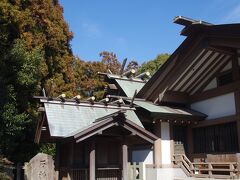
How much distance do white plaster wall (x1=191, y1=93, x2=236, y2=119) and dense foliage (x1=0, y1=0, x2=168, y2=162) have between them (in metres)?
7.79

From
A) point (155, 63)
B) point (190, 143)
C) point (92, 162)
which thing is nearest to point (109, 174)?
point (92, 162)

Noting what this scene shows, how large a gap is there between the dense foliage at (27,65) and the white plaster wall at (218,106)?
779cm

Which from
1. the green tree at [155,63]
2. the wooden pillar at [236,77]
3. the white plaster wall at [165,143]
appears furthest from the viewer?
the green tree at [155,63]

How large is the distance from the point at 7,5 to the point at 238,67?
12977mm

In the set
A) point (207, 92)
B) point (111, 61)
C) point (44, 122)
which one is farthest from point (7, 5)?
point (111, 61)

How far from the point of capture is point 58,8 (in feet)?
85.5

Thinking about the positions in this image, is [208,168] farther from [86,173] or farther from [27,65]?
[27,65]

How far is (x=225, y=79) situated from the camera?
16.0 m

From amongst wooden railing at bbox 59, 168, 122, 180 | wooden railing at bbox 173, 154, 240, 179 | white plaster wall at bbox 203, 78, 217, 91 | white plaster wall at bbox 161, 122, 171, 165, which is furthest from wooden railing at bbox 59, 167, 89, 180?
white plaster wall at bbox 203, 78, 217, 91

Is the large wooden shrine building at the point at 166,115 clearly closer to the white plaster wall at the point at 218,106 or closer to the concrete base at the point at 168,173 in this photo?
the white plaster wall at the point at 218,106

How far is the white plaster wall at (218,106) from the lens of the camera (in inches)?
599

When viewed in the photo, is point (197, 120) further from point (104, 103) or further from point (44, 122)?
point (44, 122)

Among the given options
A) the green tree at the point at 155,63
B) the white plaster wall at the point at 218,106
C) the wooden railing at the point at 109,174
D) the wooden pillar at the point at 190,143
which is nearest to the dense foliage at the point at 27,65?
the wooden railing at the point at 109,174

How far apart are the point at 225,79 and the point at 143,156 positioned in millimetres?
5666
